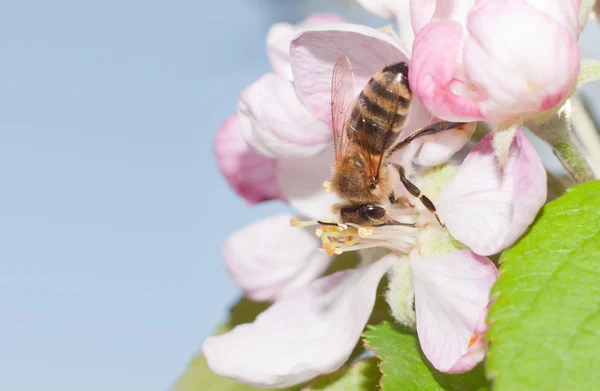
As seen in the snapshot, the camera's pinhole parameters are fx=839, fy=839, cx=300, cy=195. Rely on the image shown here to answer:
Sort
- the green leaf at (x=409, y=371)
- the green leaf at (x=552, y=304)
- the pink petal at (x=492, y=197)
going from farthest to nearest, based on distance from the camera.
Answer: the green leaf at (x=409, y=371), the pink petal at (x=492, y=197), the green leaf at (x=552, y=304)

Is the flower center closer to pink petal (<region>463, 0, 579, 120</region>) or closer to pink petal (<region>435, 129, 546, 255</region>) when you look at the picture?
pink petal (<region>435, 129, 546, 255</region>)

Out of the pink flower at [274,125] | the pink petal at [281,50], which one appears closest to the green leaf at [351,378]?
the pink flower at [274,125]

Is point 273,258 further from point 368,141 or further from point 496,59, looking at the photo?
point 496,59

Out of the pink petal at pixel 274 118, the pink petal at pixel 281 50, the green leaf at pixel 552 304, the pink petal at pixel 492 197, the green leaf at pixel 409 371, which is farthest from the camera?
the pink petal at pixel 281 50

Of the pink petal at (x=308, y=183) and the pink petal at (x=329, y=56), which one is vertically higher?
the pink petal at (x=329, y=56)

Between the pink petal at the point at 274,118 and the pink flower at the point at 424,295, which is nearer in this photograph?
the pink flower at the point at 424,295

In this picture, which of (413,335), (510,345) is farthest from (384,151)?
(510,345)

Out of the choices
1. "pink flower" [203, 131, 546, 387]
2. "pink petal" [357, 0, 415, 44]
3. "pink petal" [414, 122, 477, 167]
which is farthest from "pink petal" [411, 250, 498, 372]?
"pink petal" [357, 0, 415, 44]

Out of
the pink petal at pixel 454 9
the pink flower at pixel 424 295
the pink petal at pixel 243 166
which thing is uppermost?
the pink petal at pixel 454 9

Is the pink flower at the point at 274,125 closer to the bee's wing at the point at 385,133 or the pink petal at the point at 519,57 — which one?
the bee's wing at the point at 385,133
